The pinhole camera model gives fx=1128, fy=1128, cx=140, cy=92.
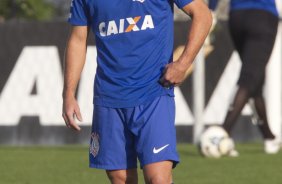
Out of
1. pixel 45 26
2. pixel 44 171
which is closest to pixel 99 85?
pixel 44 171

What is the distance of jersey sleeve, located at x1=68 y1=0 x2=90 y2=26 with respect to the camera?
6.54 metres

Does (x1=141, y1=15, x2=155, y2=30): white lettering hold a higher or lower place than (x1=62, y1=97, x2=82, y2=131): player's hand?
higher

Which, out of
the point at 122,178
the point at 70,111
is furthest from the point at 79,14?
the point at 122,178

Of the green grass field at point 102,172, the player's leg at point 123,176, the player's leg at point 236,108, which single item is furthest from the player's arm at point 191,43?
the player's leg at point 236,108

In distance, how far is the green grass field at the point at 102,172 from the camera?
9.72 meters

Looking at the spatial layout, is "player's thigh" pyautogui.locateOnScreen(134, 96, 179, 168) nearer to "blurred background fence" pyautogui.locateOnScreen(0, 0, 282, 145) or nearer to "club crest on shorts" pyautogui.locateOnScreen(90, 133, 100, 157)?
"club crest on shorts" pyautogui.locateOnScreen(90, 133, 100, 157)

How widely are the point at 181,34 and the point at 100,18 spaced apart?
8.60 meters

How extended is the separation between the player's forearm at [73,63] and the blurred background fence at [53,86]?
8.10 metres

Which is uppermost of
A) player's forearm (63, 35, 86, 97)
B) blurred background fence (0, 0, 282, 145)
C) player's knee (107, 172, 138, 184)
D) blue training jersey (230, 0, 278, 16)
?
player's forearm (63, 35, 86, 97)

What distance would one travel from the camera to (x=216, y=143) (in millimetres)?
11828

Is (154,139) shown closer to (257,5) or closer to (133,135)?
(133,135)

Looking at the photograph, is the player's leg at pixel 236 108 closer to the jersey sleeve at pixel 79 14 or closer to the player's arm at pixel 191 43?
the jersey sleeve at pixel 79 14

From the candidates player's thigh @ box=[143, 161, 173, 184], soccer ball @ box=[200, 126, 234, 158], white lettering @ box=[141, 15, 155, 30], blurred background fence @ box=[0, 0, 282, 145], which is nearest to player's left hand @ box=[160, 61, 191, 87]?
white lettering @ box=[141, 15, 155, 30]

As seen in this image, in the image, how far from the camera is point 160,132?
247 inches
